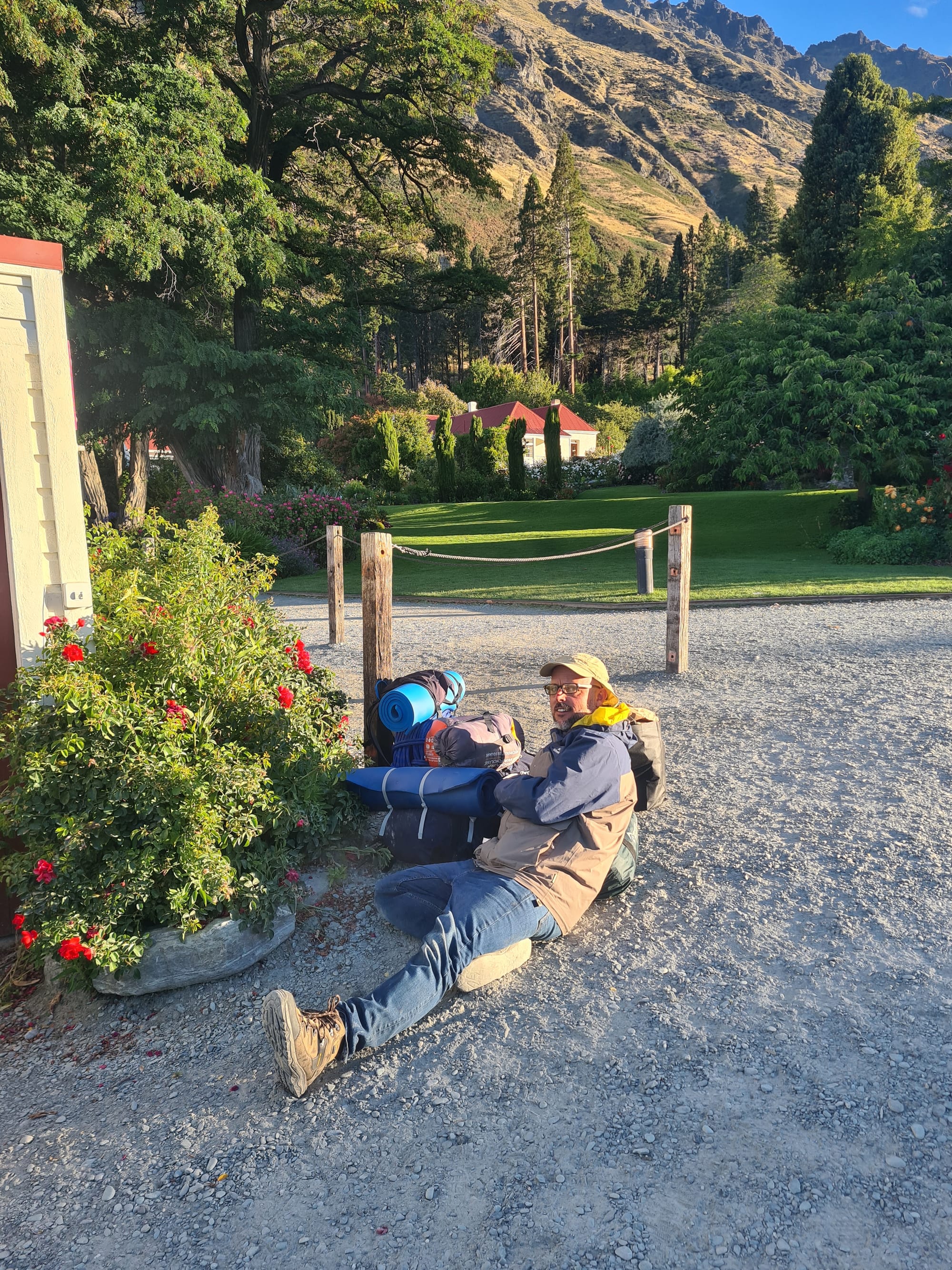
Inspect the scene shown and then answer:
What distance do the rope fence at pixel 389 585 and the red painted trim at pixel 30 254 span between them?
2304mm

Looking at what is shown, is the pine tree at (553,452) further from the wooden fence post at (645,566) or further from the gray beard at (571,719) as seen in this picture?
the gray beard at (571,719)

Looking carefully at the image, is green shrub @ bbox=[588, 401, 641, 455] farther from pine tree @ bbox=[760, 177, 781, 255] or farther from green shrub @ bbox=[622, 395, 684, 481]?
pine tree @ bbox=[760, 177, 781, 255]

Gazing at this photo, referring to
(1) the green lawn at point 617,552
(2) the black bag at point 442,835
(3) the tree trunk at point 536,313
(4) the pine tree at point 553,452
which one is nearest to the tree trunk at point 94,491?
(1) the green lawn at point 617,552

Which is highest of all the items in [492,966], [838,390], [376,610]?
[838,390]

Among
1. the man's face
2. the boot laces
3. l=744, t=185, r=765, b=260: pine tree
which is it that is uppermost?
l=744, t=185, r=765, b=260: pine tree

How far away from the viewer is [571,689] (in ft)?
12.9

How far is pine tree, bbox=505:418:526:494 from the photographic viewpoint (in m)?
35.8

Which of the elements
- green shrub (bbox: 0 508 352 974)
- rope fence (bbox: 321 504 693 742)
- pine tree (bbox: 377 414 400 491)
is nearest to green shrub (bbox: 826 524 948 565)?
rope fence (bbox: 321 504 693 742)

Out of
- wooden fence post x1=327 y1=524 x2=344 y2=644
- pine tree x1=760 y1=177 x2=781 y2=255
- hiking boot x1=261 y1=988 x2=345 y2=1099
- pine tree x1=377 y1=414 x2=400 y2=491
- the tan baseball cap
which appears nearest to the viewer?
hiking boot x1=261 y1=988 x2=345 y2=1099

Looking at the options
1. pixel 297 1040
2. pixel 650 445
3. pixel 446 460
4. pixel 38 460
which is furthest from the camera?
pixel 650 445

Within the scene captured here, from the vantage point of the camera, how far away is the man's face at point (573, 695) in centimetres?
393

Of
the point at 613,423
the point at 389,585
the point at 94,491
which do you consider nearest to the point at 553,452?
the point at 94,491

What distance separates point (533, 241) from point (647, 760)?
75110mm

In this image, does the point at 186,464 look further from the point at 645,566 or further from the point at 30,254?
the point at 30,254
